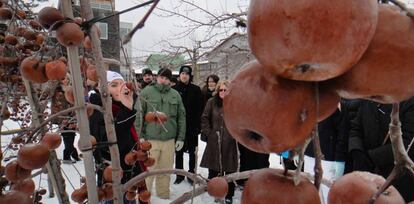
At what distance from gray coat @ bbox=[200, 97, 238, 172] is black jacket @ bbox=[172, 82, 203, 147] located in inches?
21.4

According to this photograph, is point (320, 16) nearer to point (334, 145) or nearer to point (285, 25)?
point (285, 25)

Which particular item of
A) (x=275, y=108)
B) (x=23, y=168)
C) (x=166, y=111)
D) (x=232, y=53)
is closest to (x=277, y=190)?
(x=275, y=108)

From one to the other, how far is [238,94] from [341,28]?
0.12 metres

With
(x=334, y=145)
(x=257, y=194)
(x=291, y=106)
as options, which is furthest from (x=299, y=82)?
(x=334, y=145)

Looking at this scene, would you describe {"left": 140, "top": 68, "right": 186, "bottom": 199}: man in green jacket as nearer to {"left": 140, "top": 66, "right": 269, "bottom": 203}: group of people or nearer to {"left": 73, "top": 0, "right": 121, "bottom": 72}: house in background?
{"left": 140, "top": 66, "right": 269, "bottom": 203}: group of people

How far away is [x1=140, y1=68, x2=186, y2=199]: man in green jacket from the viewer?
3719 millimetres

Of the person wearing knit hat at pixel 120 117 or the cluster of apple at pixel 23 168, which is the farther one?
the person wearing knit hat at pixel 120 117

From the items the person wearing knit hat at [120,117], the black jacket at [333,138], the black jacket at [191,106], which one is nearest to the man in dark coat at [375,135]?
the black jacket at [333,138]

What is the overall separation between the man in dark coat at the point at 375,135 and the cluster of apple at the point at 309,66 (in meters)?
1.81

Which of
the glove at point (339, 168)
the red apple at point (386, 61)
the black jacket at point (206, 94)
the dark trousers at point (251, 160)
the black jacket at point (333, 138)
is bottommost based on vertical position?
the dark trousers at point (251, 160)

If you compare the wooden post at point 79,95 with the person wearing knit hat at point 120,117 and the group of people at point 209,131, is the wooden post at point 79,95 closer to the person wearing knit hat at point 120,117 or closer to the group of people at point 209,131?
the group of people at point 209,131

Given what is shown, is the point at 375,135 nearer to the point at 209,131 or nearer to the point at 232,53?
the point at 209,131

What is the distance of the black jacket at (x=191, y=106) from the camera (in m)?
4.51

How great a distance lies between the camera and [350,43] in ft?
1.08
